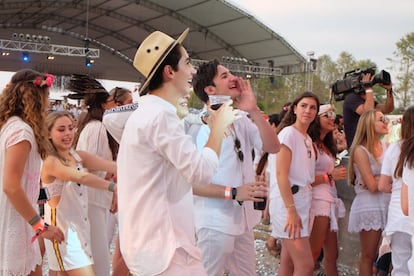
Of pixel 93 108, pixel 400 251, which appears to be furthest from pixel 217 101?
pixel 400 251

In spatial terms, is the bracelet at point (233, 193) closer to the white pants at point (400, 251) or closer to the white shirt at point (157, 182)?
the white shirt at point (157, 182)

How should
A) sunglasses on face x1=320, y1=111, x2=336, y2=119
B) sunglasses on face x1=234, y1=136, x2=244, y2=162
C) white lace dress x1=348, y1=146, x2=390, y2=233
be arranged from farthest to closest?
sunglasses on face x1=320, y1=111, x2=336, y2=119 < white lace dress x1=348, y1=146, x2=390, y2=233 < sunglasses on face x1=234, y1=136, x2=244, y2=162

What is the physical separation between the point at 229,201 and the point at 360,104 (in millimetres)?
2821

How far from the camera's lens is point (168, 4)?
1054 inches

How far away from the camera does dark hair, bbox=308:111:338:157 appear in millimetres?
5152

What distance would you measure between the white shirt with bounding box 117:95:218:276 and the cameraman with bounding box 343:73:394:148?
345 cm

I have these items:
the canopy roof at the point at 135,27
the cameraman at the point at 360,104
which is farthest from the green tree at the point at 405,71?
the cameraman at the point at 360,104

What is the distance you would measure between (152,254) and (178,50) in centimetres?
100

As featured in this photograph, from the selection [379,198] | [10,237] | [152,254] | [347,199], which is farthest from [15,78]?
[347,199]

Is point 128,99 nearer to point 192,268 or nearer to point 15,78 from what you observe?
point 15,78

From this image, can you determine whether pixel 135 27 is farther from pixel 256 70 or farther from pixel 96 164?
pixel 96 164

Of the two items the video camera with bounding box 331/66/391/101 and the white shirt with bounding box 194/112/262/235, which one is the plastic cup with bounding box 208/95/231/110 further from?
the video camera with bounding box 331/66/391/101

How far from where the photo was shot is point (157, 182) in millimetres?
2412

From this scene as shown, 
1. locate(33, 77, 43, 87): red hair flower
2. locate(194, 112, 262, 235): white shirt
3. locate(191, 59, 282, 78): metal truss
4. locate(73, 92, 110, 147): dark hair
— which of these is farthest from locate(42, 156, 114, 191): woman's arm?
locate(191, 59, 282, 78): metal truss
